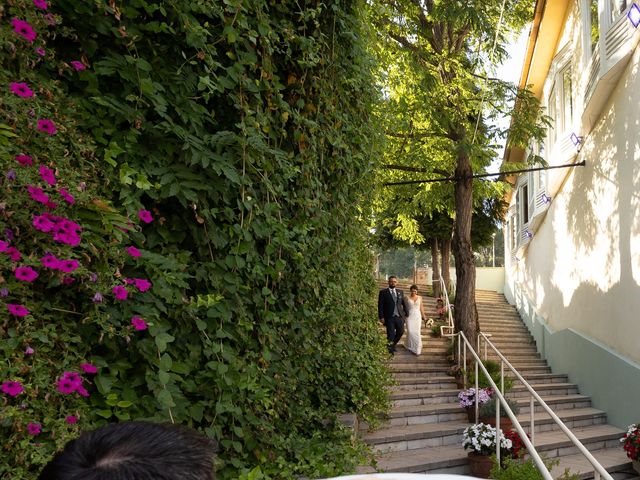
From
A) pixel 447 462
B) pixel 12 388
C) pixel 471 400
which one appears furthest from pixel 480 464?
pixel 12 388

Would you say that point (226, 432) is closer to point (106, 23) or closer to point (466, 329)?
point (106, 23)

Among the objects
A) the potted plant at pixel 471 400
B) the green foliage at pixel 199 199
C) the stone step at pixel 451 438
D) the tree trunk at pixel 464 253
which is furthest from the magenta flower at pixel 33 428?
the tree trunk at pixel 464 253

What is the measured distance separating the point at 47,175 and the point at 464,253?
407 inches

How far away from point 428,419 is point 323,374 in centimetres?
412

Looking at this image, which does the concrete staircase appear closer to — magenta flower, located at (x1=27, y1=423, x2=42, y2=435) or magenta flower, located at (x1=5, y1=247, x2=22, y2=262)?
magenta flower, located at (x1=27, y1=423, x2=42, y2=435)

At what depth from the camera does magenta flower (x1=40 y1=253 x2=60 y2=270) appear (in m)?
1.98

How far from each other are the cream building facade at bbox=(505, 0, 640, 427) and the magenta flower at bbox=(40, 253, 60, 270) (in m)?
7.83

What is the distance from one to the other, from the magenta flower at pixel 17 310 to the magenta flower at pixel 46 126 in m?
0.60

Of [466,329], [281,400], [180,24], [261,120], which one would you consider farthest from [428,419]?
[180,24]

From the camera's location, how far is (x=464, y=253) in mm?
11672

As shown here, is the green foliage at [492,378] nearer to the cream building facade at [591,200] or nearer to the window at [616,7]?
the cream building facade at [591,200]

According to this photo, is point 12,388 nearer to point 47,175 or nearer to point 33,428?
point 33,428

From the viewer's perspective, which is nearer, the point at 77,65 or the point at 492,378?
the point at 77,65

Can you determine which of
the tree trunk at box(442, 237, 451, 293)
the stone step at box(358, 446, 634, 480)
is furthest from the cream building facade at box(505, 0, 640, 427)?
the tree trunk at box(442, 237, 451, 293)
